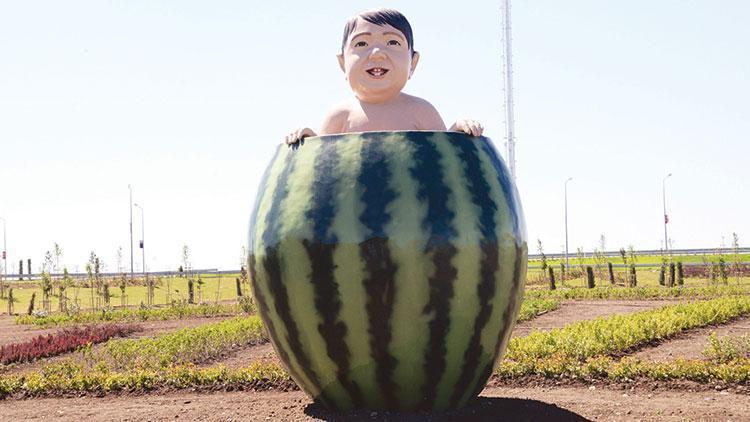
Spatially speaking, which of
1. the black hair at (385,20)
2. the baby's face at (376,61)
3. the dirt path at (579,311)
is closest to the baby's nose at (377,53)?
the baby's face at (376,61)

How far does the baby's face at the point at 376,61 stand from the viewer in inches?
248

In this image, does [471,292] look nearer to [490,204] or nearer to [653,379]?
[490,204]

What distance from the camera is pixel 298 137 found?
5793 mm

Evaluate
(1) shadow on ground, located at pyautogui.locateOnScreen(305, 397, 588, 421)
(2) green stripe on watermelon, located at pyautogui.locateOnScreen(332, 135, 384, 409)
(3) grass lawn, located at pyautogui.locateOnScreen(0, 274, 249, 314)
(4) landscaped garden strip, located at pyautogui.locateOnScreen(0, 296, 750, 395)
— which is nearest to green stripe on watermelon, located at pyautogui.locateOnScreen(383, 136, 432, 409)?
(2) green stripe on watermelon, located at pyautogui.locateOnScreen(332, 135, 384, 409)

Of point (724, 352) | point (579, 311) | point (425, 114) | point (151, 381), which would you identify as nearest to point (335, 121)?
point (425, 114)

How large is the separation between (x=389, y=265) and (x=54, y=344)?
34.5 feet

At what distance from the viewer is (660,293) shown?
23.1 meters

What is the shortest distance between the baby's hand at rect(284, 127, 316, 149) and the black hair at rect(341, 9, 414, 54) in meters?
0.97

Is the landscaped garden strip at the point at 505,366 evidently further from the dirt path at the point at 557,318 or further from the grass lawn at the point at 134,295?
the grass lawn at the point at 134,295

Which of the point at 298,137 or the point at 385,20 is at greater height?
the point at 385,20

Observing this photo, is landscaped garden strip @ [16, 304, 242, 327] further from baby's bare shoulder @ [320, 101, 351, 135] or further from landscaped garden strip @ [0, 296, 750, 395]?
baby's bare shoulder @ [320, 101, 351, 135]

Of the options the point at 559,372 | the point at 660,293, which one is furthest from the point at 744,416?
the point at 660,293

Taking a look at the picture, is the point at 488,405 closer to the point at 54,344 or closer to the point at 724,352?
the point at 724,352

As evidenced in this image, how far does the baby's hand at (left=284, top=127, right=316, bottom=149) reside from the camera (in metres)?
5.78
